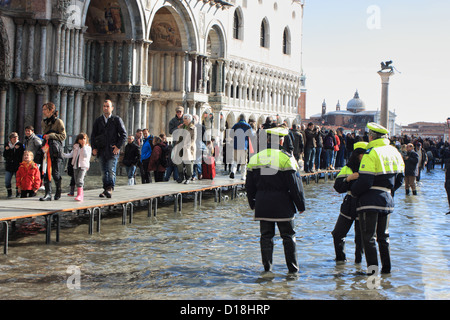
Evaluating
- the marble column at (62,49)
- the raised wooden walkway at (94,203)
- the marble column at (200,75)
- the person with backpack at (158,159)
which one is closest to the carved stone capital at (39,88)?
the marble column at (62,49)

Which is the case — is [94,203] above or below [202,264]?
above

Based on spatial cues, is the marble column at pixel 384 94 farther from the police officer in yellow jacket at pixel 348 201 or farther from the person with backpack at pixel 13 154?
the police officer in yellow jacket at pixel 348 201

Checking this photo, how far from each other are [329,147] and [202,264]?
52.1ft

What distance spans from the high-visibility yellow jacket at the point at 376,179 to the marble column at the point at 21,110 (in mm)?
15921

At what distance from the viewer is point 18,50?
843 inches

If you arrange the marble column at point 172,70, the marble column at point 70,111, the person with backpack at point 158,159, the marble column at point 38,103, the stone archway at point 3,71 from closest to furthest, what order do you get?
the person with backpack at point 158,159 → the stone archway at point 3,71 → the marble column at point 38,103 → the marble column at point 70,111 → the marble column at point 172,70

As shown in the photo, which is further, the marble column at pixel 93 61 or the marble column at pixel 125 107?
the marble column at pixel 93 61

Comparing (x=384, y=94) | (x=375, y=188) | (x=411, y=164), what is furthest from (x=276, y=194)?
(x=384, y=94)

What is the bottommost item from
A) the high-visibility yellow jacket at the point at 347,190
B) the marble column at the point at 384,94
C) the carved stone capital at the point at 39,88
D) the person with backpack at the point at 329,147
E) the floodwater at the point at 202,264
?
the floodwater at the point at 202,264

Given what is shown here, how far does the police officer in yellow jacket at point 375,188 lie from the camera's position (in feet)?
25.4

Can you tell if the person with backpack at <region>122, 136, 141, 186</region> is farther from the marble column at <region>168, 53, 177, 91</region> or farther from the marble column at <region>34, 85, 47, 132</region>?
the marble column at <region>168, 53, 177, 91</region>

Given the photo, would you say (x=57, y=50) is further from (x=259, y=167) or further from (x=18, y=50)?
(x=259, y=167)

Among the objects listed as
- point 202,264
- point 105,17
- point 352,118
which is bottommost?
point 202,264
